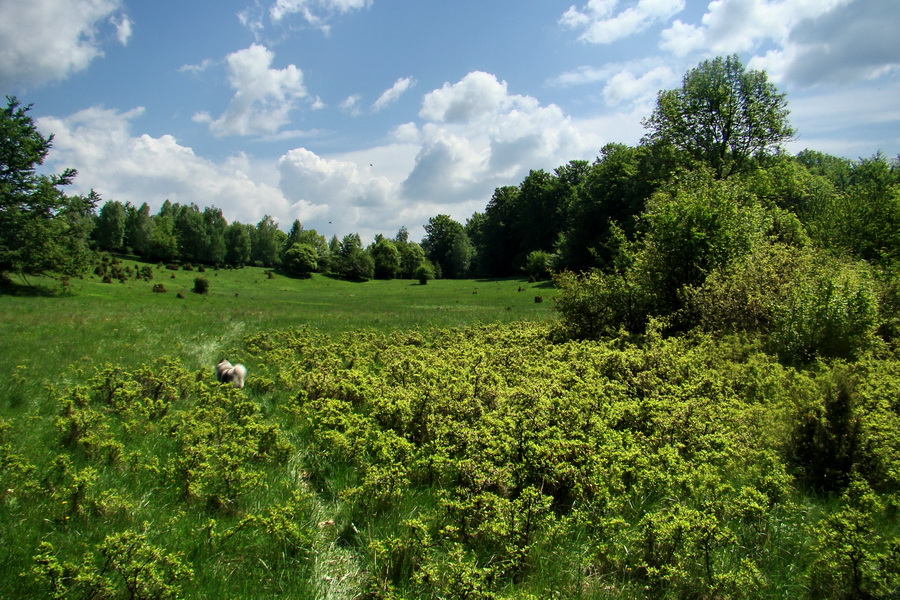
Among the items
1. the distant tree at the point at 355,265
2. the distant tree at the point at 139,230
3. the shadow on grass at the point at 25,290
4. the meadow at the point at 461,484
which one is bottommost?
the meadow at the point at 461,484

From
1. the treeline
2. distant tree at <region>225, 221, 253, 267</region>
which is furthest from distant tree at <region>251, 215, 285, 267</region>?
distant tree at <region>225, 221, 253, 267</region>

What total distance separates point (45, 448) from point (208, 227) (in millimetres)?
99565

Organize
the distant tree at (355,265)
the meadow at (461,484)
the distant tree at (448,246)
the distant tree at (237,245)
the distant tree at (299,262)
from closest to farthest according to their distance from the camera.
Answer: the meadow at (461,484) → the distant tree at (299,262) → the distant tree at (355,265) → the distant tree at (237,245) → the distant tree at (448,246)

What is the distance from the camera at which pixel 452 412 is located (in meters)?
7.79

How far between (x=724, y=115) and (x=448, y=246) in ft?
275

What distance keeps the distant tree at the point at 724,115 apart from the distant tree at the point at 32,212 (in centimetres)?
5737

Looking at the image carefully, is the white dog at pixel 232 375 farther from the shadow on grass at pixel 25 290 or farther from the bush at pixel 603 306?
the shadow on grass at pixel 25 290

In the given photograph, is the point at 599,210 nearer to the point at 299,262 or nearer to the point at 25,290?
the point at 299,262

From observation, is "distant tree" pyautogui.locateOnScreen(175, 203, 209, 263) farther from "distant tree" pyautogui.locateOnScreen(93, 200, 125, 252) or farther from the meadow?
the meadow

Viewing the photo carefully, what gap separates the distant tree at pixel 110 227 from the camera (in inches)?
3406

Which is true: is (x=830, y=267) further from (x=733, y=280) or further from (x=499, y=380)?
(x=499, y=380)

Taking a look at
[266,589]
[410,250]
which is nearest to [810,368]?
[266,589]

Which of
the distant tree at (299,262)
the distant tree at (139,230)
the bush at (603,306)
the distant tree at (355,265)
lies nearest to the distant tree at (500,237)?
the distant tree at (355,265)

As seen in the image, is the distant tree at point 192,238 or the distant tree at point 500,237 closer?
the distant tree at point 192,238
